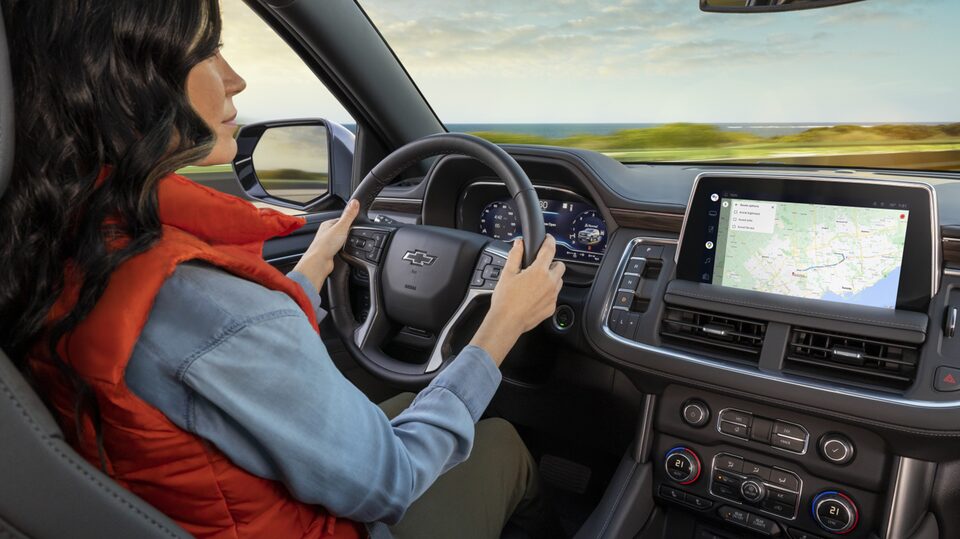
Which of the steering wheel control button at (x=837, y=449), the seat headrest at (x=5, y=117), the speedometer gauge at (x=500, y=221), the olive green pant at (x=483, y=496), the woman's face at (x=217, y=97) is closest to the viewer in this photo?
the seat headrest at (x=5, y=117)

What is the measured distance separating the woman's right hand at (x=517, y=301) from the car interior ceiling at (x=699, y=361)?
30 cm

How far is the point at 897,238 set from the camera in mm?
1496

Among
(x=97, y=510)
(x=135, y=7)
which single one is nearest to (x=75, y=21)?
(x=135, y=7)

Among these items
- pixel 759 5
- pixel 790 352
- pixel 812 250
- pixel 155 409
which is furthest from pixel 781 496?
pixel 155 409

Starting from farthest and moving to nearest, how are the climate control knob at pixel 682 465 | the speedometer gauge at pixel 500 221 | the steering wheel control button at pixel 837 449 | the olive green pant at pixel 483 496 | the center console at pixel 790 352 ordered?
the speedometer gauge at pixel 500 221 → the climate control knob at pixel 682 465 → the steering wheel control button at pixel 837 449 → the center console at pixel 790 352 → the olive green pant at pixel 483 496

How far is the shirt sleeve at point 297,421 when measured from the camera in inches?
32.4

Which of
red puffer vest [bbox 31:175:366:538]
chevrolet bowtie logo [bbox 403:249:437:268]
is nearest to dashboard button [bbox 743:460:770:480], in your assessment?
chevrolet bowtie logo [bbox 403:249:437:268]

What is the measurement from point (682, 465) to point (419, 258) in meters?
0.91

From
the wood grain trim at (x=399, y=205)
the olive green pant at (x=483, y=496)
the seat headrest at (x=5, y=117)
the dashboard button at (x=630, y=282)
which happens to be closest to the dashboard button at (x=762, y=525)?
the olive green pant at (x=483, y=496)

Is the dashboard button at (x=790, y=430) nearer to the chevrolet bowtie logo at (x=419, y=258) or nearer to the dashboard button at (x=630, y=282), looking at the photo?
the dashboard button at (x=630, y=282)

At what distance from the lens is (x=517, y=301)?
1.47m

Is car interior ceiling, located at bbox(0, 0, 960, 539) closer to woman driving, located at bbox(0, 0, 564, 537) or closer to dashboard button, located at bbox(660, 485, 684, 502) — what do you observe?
dashboard button, located at bbox(660, 485, 684, 502)

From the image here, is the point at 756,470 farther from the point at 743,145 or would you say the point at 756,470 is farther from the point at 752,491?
the point at 743,145

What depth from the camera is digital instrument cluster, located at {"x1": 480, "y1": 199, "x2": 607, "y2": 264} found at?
7.09ft
